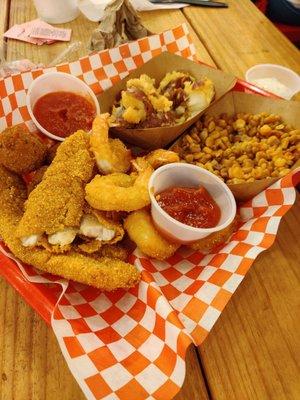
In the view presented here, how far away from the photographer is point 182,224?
1.28 meters

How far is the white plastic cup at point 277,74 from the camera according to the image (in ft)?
7.41

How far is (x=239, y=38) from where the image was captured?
2676 millimetres

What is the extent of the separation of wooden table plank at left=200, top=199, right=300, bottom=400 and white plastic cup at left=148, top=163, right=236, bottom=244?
9.9 inches

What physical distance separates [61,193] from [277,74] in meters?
1.68

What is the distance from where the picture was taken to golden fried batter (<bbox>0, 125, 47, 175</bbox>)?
4.81 ft

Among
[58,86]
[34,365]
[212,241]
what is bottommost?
[34,365]

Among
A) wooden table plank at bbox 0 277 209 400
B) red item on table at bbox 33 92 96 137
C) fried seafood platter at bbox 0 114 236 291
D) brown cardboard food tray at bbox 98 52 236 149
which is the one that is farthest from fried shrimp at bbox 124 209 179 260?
red item on table at bbox 33 92 96 137

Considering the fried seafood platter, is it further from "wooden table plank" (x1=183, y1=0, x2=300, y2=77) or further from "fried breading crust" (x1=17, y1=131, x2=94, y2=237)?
"wooden table plank" (x1=183, y1=0, x2=300, y2=77)

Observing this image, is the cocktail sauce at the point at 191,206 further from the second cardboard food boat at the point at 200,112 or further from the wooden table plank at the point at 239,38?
the wooden table plank at the point at 239,38

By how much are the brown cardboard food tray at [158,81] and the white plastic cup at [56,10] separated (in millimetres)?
1063

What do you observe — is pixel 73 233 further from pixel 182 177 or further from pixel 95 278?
pixel 182 177

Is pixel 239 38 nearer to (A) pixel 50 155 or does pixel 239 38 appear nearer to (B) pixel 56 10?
(B) pixel 56 10

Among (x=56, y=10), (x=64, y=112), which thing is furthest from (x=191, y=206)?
(x=56, y=10)

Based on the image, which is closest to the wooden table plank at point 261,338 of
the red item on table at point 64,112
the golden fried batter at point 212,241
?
the golden fried batter at point 212,241
